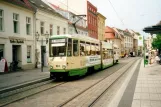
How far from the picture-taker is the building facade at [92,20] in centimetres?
5925

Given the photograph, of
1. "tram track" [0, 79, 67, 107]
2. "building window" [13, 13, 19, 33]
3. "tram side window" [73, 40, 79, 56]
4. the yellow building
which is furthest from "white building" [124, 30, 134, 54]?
"tram track" [0, 79, 67, 107]

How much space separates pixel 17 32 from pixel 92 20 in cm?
3694

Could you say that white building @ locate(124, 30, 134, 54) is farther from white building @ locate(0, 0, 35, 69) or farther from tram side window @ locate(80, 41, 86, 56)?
tram side window @ locate(80, 41, 86, 56)

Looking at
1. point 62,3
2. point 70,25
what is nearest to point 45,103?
point 70,25

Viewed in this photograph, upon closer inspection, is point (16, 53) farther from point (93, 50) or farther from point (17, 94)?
point (17, 94)

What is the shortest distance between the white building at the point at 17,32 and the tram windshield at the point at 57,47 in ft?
24.7

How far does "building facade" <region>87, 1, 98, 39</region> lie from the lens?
5925cm

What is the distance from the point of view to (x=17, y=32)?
1085 inches

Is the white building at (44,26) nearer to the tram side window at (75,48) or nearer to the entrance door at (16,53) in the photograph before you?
the entrance door at (16,53)

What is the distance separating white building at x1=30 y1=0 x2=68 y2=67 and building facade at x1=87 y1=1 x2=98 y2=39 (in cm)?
1982

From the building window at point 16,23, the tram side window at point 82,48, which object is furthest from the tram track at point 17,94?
the building window at point 16,23

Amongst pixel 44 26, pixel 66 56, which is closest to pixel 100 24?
pixel 44 26

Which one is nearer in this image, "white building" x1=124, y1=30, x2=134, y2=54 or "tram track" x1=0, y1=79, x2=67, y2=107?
"tram track" x1=0, y1=79, x2=67, y2=107

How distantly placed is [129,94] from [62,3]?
150 ft
